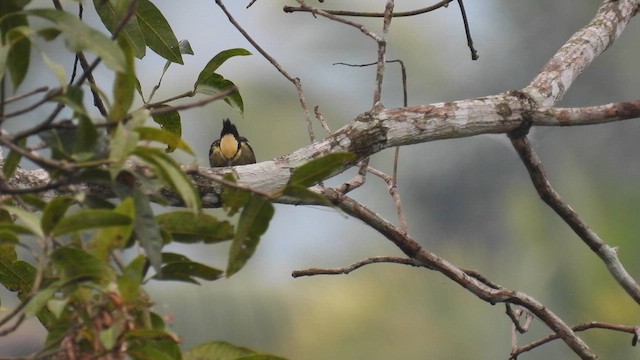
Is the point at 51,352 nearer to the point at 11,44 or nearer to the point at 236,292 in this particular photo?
the point at 11,44

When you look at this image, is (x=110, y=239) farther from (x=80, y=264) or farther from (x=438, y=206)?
(x=438, y=206)

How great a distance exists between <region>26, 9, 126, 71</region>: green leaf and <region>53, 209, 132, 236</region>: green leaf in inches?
5.4

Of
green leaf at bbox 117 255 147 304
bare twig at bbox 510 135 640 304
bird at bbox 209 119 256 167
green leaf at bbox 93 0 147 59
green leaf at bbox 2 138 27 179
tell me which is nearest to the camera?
green leaf at bbox 117 255 147 304

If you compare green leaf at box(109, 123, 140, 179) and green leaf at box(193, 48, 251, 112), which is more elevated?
green leaf at box(193, 48, 251, 112)

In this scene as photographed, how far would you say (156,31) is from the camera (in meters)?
1.52

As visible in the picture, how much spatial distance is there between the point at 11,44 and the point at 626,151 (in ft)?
7.74

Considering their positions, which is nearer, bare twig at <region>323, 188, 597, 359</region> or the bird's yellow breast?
bare twig at <region>323, 188, 597, 359</region>

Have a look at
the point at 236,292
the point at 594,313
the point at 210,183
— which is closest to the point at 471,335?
the point at 594,313

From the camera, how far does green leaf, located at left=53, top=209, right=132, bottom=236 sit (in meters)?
0.80

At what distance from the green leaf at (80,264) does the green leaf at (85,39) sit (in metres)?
0.17

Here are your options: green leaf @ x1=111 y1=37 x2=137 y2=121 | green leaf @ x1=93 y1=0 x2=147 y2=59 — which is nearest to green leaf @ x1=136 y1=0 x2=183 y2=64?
green leaf @ x1=93 y1=0 x2=147 y2=59

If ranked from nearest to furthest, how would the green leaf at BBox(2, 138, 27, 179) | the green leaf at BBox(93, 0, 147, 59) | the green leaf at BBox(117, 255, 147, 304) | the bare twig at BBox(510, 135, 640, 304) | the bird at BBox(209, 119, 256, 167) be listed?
the green leaf at BBox(117, 255, 147, 304) < the green leaf at BBox(2, 138, 27, 179) < the green leaf at BBox(93, 0, 147, 59) < the bare twig at BBox(510, 135, 640, 304) < the bird at BBox(209, 119, 256, 167)

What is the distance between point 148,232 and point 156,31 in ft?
2.39

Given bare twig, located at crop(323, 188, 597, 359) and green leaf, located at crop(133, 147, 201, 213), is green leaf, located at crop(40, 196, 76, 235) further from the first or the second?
bare twig, located at crop(323, 188, 597, 359)
